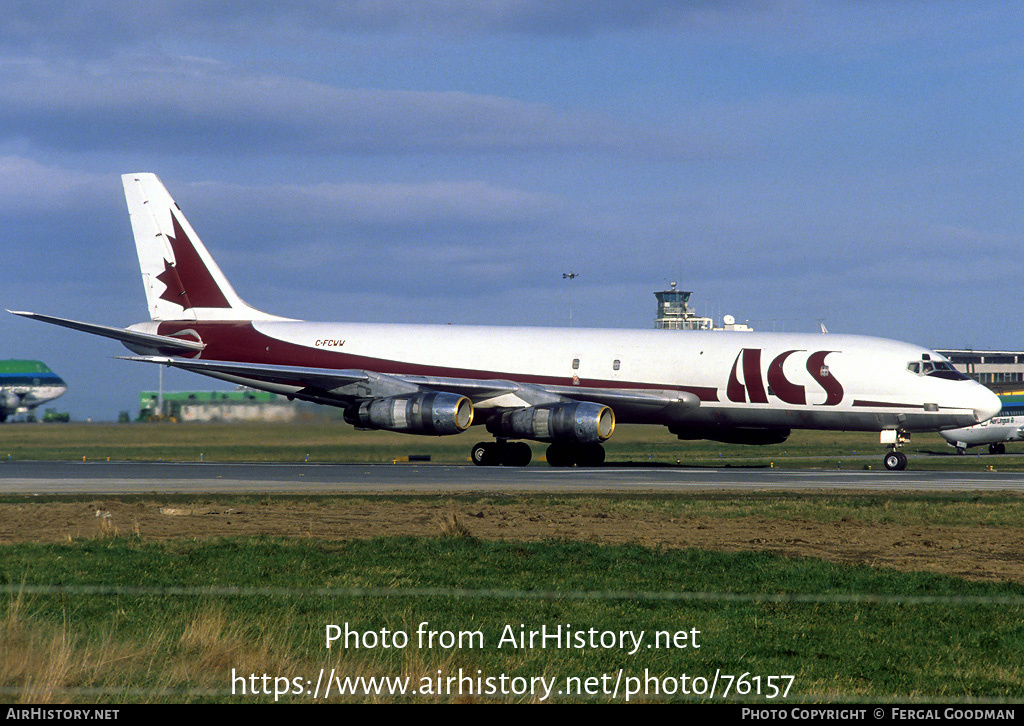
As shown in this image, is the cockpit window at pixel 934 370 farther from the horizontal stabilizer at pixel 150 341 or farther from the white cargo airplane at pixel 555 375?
the horizontal stabilizer at pixel 150 341

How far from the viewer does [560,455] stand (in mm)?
39500

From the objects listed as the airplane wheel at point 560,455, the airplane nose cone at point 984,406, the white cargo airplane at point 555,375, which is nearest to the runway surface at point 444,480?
the airplane wheel at point 560,455

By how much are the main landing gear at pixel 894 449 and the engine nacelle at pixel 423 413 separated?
13.3 metres

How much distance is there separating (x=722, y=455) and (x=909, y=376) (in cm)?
1816

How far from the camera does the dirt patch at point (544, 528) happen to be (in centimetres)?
1689

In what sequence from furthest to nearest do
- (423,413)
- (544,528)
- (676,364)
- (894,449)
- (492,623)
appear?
1. (676,364)
2. (894,449)
3. (423,413)
4. (544,528)
5. (492,623)

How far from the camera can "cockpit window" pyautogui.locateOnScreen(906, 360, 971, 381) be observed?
3547 centimetres

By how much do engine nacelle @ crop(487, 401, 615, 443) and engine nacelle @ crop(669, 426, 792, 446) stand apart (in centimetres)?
379

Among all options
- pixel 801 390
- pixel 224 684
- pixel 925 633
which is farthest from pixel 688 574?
pixel 801 390

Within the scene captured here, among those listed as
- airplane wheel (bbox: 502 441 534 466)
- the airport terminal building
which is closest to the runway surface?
airplane wheel (bbox: 502 441 534 466)

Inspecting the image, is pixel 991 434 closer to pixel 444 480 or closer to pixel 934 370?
pixel 934 370

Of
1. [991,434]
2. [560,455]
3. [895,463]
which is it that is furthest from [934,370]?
[991,434]

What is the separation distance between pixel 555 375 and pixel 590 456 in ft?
10.0

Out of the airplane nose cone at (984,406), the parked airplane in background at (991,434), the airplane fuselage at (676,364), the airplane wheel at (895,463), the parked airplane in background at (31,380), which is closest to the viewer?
the airplane nose cone at (984,406)
